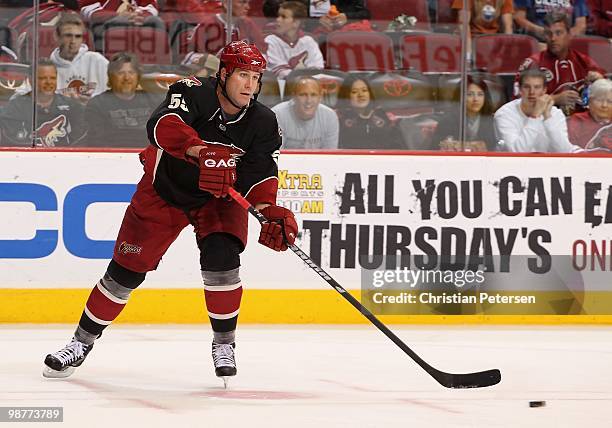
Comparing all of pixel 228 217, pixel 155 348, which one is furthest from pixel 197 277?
pixel 228 217

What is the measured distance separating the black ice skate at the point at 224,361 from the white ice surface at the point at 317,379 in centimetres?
5

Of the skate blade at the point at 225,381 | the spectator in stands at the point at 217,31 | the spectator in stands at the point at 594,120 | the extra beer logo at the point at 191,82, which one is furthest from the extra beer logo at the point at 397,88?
the skate blade at the point at 225,381

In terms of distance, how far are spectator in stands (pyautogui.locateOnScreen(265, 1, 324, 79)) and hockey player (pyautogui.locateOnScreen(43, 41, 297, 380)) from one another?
1.95 meters

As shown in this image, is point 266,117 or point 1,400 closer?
point 1,400

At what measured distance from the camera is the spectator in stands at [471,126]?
644cm

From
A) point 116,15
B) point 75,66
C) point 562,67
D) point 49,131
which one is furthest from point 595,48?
point 49,131

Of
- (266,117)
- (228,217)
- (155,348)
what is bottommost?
(155,348)

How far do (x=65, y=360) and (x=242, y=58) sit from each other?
1263 mm

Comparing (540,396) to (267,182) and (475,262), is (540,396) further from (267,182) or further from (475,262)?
(475,262)

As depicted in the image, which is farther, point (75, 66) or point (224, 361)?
point (75, 66)

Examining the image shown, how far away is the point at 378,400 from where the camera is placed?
13.9 ft

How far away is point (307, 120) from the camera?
20.9 ft

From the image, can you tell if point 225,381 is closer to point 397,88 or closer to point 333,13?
point 397,88

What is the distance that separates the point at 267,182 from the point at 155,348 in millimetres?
1302
